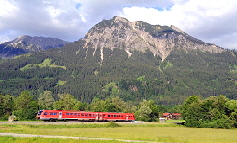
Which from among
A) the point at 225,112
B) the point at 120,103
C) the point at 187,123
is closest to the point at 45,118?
the point at 187,123

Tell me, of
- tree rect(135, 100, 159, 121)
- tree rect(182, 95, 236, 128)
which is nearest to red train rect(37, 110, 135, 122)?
tree rect(135, 100, 159, 121)

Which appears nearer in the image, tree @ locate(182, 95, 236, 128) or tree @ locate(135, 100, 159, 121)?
tree @ locate(182, 95, 236, 128)

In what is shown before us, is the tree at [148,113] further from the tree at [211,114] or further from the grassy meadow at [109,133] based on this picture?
the grassy meadow at [109,133]

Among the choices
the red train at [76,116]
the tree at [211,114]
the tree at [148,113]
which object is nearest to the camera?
the red train at [76,116]

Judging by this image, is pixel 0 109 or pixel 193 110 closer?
pixel 193 110

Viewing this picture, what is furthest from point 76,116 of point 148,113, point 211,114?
point 211,114

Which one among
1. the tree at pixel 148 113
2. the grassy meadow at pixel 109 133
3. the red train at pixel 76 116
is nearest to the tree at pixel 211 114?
the tree at pixel 148 113

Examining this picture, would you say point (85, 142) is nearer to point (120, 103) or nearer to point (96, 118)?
point (96, 118)

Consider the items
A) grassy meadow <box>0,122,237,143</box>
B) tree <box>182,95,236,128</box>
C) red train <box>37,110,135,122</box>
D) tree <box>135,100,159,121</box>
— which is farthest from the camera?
tree <box>135,100,159,121</box>

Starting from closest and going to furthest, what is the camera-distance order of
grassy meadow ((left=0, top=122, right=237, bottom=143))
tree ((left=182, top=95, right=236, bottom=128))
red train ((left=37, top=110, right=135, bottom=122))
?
grassy meadow ((left=0, top=122, right=237, bottom=143))
red train ((left=37, top=110, right=135, bottom=122))
tree ((left=182, top=95, right=236, bottom=128))

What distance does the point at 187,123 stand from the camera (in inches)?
3219

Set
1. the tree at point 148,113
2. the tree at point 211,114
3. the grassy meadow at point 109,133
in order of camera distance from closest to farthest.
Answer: the grassy meadow at point 109,133 < the tree at point 211,114 < the tree at point 148,113

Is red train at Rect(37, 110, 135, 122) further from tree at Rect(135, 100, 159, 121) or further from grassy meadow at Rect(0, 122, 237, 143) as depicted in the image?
tree at Rect(135, 100, 159, 121)

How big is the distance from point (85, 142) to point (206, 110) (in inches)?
2525
